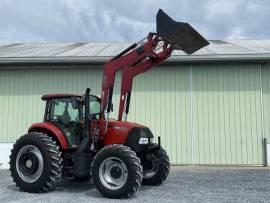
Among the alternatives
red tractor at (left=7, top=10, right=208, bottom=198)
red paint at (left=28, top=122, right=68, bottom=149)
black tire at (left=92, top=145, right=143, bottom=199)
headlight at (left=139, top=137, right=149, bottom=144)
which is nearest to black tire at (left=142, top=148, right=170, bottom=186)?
red tractor at (left=7, top=10, right=208, bottom=198)

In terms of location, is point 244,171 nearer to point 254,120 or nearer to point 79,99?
point 254,120

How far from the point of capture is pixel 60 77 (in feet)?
43.9

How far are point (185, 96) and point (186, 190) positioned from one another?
5.32m

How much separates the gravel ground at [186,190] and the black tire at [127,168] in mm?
175

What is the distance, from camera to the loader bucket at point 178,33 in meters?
7.45

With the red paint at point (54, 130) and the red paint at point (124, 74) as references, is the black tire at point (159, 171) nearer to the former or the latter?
the red paint at point (124, 74)

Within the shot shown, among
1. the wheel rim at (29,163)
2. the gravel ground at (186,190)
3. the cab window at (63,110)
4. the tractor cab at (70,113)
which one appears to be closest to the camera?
the gravel ground at (186,190)

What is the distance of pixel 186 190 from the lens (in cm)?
818

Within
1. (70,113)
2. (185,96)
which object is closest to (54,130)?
(70,113)

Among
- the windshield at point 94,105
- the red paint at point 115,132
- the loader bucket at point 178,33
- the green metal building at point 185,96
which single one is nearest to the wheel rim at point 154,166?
the red paint at point 115,132

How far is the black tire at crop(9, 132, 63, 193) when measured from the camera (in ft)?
25.3

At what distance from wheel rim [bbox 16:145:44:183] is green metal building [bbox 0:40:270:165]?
524cm

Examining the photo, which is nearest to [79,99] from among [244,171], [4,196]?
[4,196]

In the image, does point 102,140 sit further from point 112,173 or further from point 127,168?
point 127,168
